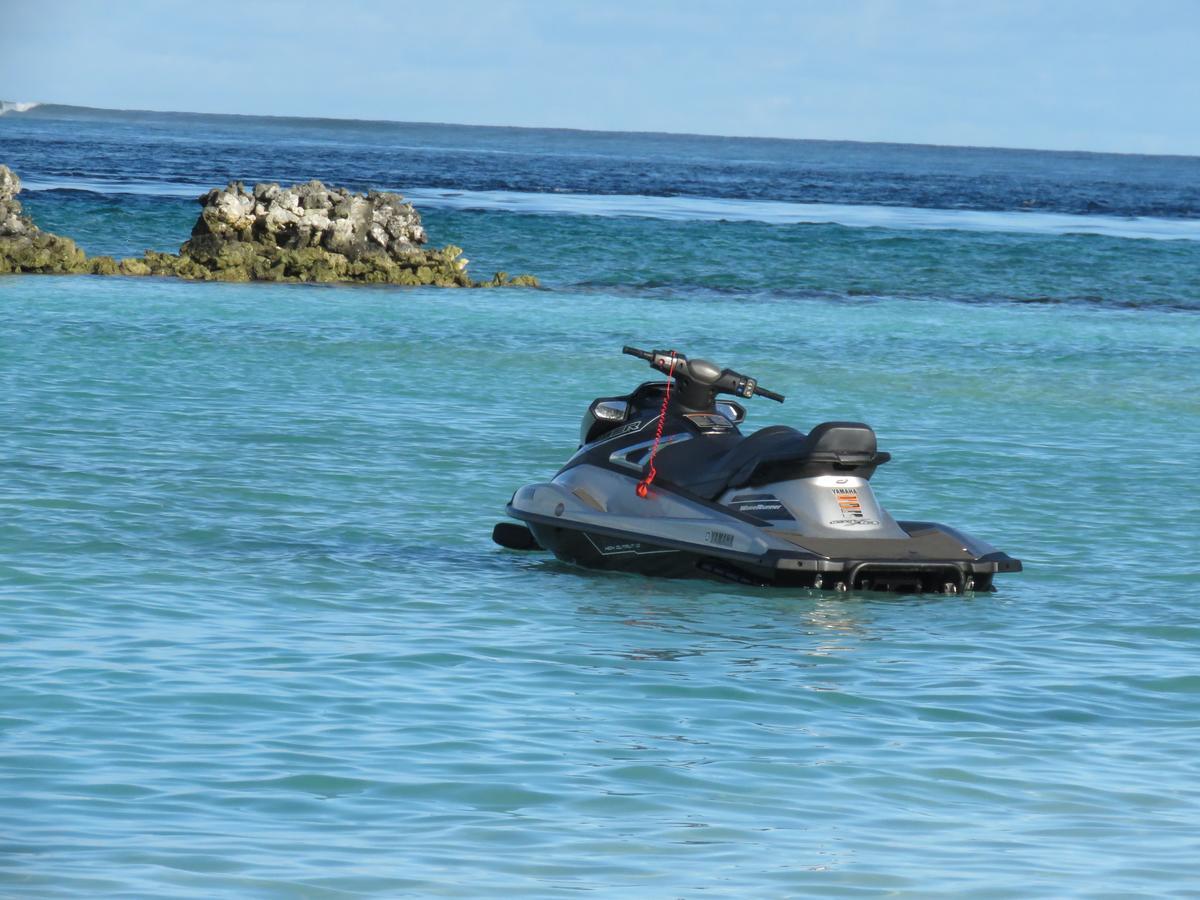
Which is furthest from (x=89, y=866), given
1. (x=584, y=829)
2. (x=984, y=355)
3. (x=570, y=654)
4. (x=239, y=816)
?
(x=984, y=355)

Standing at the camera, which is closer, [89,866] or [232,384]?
[89,866]

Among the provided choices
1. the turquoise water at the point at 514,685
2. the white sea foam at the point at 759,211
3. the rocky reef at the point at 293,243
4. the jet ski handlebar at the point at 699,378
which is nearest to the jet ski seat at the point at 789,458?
the jet ski handlebar at the point at 699,378

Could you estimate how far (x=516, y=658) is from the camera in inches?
328

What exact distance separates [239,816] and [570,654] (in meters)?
2.80

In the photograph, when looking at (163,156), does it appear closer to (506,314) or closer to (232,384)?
(506,314)

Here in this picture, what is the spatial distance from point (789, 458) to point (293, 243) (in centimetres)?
2768

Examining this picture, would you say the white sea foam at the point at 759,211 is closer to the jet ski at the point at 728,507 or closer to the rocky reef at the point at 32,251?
the rocky reef at the point at 32,251

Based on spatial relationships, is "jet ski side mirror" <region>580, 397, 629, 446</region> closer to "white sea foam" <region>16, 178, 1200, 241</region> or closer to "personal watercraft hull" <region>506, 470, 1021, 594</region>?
"personal watercraft hull" <region>506, 470, 1021, 594</region>

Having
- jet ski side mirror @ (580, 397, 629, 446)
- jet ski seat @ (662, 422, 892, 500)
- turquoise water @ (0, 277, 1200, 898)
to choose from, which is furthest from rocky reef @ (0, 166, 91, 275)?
jet ski seat @ (662, 422, 892, 500)

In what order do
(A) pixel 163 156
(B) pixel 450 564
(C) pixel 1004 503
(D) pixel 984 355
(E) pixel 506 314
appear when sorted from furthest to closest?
1. (A) pixel 163 156
2. (E) pixel 506 314
3. (D) pixel 984 355
4. (C) pixel 1004 503
5. (B) pixel 450 564

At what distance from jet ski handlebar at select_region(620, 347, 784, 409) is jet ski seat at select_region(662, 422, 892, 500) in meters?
0.38

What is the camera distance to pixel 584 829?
5.88m

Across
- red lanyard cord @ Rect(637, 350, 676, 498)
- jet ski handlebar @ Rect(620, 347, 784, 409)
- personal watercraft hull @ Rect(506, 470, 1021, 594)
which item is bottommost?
personal watercraft hull @ Rect(506, 470, 1021, 594)

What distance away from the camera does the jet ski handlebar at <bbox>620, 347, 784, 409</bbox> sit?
10289 millimetres
